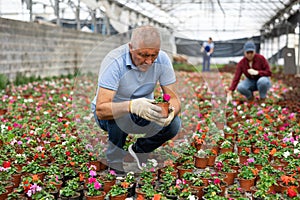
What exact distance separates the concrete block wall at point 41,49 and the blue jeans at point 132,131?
11.0ft

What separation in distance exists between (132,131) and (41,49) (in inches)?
293

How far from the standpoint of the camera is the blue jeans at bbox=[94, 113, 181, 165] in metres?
3.27

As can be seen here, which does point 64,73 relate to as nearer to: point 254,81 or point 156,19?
point 254,81

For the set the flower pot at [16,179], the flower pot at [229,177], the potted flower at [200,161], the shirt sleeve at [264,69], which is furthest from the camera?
the shirt sleeve at [264,69]

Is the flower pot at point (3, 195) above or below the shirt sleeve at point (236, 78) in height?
below

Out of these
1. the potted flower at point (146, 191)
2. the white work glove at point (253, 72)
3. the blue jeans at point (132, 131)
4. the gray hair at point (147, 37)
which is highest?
the gray hair at point (147, 37)

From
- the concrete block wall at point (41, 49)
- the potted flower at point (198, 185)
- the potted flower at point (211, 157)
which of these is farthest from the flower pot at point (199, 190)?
the concrete block wall at point (41, 49)

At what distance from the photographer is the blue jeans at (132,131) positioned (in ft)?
10.7

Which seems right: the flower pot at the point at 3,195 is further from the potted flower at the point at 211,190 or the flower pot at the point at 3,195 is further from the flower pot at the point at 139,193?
the potted flower at the point at 211,190

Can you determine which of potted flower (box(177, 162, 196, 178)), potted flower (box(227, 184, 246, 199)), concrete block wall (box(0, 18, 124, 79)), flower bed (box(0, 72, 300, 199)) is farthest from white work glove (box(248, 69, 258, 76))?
potted flower (box(227, 184, 246, 199))

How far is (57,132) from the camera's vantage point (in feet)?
14.9

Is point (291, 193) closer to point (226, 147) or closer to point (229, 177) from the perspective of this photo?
point (229, 177)

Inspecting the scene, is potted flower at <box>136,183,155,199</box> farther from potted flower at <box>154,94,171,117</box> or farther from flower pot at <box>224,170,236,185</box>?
flower pot at <box>224,170,236,185</box>

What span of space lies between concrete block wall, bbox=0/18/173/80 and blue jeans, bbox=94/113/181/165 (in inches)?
132
